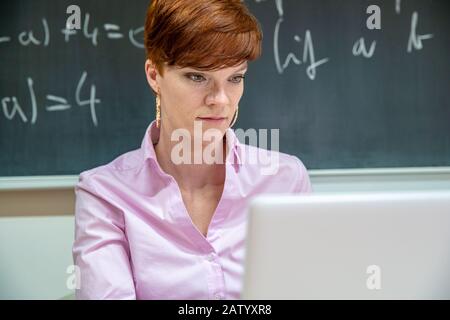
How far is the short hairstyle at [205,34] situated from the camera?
1.06 metres

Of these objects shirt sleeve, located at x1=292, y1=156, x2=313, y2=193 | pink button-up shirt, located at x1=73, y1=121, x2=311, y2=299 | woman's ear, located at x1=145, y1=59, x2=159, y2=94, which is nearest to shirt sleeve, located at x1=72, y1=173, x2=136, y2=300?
pink button-up shirt, located at x1=73, y1=121, x2=311, y2=299

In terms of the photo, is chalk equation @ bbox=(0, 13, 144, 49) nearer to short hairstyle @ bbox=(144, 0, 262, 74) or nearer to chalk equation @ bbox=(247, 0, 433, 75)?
chalk equation @ bbox=(247, 0, 433, 75)

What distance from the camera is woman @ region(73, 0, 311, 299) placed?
1059 millimetres

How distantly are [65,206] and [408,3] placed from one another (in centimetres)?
147

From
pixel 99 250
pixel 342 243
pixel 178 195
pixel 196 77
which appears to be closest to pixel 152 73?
pixel 196 77

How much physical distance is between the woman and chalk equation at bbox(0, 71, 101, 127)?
78 centimetres

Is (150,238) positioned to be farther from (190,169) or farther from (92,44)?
(92,44)

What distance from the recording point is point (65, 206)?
76.4 inches

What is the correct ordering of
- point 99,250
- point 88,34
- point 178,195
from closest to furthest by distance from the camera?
point 99,250, point 178,195, point 88,34

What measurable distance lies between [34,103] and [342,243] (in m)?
1.60

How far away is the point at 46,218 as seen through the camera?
6.33ft

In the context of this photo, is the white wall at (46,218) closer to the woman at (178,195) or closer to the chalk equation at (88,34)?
the chalk equation at (88,34)
